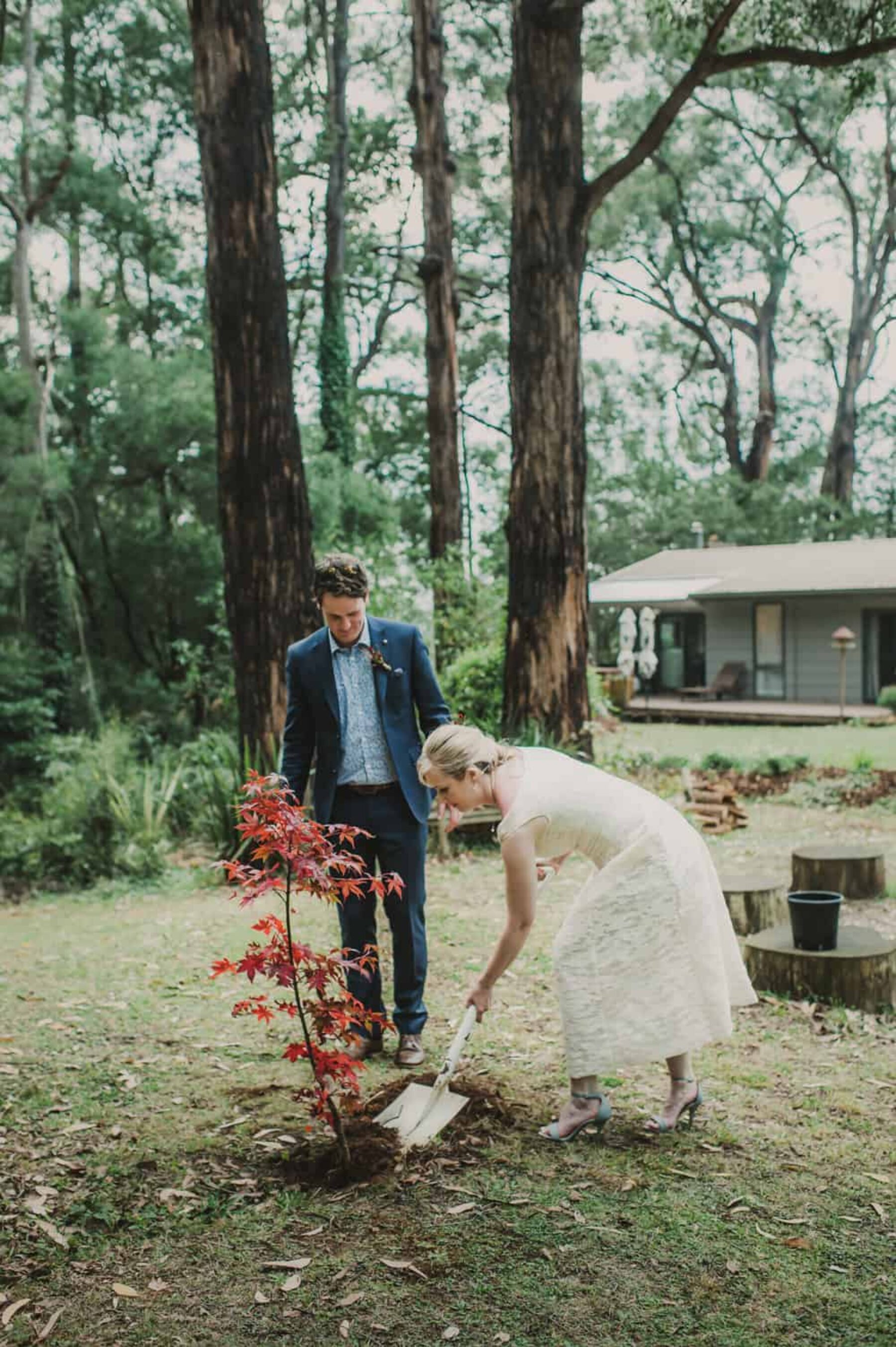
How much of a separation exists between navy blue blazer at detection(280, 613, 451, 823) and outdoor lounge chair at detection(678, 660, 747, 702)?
20301 mm

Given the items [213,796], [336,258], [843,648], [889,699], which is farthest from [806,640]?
[213,796]

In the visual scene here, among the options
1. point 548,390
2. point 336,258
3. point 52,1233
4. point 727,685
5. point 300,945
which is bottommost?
point 727,685

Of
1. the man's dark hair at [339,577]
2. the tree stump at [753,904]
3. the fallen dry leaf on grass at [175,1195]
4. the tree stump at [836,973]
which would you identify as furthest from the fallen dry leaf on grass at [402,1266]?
the tree stump at [753,904]

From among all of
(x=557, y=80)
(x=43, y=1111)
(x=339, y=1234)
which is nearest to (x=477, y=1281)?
(x=339, y=1234)

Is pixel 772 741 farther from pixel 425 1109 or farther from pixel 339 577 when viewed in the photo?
pixel 425 1109

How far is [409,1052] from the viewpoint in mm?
4594

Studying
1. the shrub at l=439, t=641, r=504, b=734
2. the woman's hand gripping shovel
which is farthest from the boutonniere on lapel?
the shrub at l=439, t=641, r=504, b=734

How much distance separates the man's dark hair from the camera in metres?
4.19

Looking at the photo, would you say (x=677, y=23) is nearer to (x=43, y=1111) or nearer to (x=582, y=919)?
(x=582, y=919)

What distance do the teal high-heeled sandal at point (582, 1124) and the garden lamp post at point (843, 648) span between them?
17023 mm

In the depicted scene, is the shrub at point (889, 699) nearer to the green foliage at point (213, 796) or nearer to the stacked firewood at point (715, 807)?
the stacked firewood at point (715, 807)

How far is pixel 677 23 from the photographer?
10.2 meters

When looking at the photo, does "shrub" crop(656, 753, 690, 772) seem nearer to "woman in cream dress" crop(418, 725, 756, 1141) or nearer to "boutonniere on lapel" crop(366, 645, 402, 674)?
"boutonniere on lapel" crop(366, 645, 402, 674)

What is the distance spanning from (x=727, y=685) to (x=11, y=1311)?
22.4 meters
